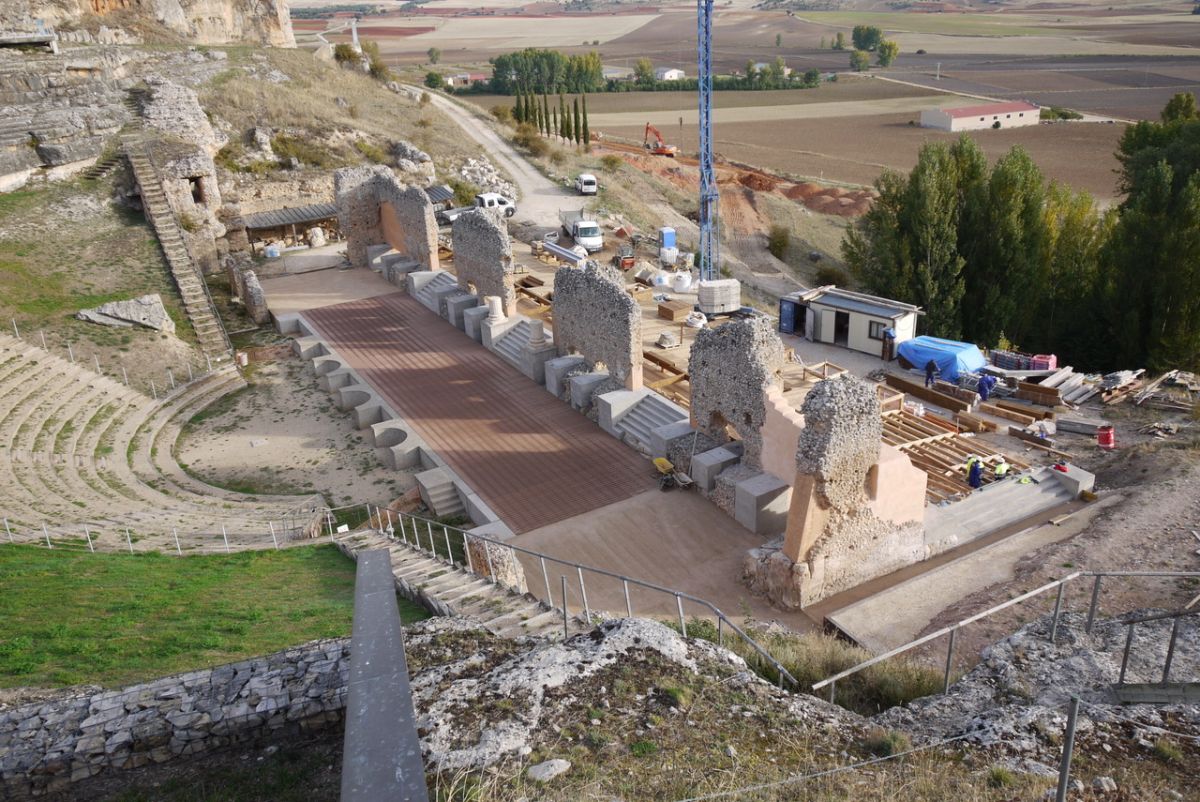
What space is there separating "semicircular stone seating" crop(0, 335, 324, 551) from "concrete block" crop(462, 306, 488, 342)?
7.50 meters

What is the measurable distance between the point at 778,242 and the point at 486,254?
92.1ft

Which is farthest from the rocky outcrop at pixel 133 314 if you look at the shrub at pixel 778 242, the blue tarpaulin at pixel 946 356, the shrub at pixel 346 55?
the shrub at pixel 346 55

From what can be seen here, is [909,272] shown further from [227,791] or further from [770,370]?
[227,791]

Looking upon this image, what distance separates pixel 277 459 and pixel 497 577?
874 centimetres

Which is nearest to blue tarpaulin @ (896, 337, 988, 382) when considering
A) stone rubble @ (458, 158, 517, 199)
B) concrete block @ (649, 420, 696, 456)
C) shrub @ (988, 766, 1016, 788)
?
concrete block @ (649, 420, 696, 456)

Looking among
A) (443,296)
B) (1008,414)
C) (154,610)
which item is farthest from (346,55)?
(154,610)

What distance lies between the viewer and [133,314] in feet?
84.7

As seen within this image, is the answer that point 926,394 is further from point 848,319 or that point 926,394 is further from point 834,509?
point 834,509

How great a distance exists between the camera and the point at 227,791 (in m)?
7.51

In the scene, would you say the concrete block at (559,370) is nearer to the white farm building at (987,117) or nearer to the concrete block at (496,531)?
the concrete block at (496,531)

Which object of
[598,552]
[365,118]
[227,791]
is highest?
[365,118]

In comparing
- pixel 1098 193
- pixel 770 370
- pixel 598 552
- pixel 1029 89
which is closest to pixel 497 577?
pixel 598 552

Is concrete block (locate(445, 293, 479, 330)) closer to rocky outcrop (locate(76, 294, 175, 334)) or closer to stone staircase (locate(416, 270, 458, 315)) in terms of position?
stone staircase (locate(416, 270, 458, 315))

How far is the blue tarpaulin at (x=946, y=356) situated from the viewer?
83.2 ft
